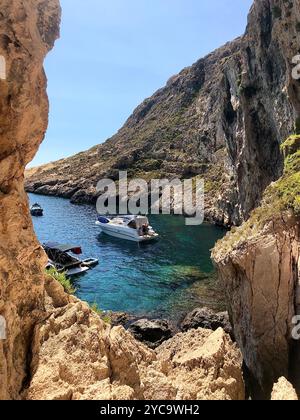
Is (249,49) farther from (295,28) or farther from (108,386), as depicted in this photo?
(108,386)

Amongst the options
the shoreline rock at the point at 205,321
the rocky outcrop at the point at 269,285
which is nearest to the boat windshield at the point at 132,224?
the shoreline rock at the point at 205,321

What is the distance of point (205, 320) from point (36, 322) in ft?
63.2

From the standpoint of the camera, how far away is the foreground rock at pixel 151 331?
2602 cm

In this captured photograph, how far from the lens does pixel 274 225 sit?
16.4 metres

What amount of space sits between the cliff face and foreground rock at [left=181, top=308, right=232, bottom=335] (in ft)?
63.5

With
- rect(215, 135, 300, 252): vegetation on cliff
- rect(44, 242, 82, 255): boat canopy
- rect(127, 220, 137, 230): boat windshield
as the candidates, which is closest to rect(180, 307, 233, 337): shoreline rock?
rect(215, 135, 300, 252): vegetation on cliff

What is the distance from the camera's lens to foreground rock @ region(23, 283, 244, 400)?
9227 mm

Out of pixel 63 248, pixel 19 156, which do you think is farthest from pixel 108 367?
pixel 63 248

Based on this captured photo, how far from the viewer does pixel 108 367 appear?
10.3 m

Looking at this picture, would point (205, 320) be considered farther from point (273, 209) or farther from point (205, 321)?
point (273, 209)

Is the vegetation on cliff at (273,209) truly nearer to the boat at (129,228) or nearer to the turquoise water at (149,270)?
the turquoise water at (149,270)

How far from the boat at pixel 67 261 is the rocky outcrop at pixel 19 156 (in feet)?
104
